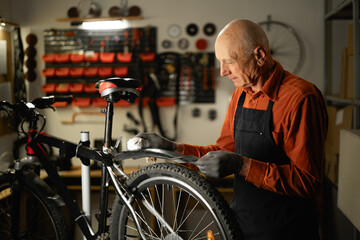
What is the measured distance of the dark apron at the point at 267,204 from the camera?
1381 millimetres

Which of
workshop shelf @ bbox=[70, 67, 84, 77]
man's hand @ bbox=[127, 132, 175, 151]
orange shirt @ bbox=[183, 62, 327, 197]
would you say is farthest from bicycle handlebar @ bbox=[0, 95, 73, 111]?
workshop shelf @ bbox=[70, 67, 84, 77]

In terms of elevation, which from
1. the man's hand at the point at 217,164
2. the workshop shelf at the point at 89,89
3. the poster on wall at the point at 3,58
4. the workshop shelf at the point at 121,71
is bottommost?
the man's hand at the point at 217,164

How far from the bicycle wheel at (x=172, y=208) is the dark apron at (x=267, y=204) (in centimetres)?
22

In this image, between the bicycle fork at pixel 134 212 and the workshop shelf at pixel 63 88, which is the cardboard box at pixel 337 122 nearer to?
the bicycle fork at pixel 134 212

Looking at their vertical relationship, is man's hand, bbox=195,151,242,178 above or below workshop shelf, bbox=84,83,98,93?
below

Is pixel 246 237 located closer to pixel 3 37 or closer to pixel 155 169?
pixel 155 169

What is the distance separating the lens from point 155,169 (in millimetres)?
1272

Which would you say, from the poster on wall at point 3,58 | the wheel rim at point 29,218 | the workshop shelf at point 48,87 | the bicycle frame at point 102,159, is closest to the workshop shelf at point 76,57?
the workshop shelf at point 48,87

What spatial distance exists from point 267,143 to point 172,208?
0.48m

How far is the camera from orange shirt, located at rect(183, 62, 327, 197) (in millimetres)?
1193

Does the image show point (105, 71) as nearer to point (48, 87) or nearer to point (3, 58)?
point (48, 87)

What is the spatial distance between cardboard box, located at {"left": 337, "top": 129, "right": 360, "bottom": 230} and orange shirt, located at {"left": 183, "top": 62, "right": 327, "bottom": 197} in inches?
32.9

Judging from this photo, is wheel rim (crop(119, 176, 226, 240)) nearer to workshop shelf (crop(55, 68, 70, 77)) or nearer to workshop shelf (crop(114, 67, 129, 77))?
workshop shelf (crop(114, 67, 129, 77))

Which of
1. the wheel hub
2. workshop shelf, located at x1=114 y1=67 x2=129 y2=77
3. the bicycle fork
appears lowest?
the wheel hub
